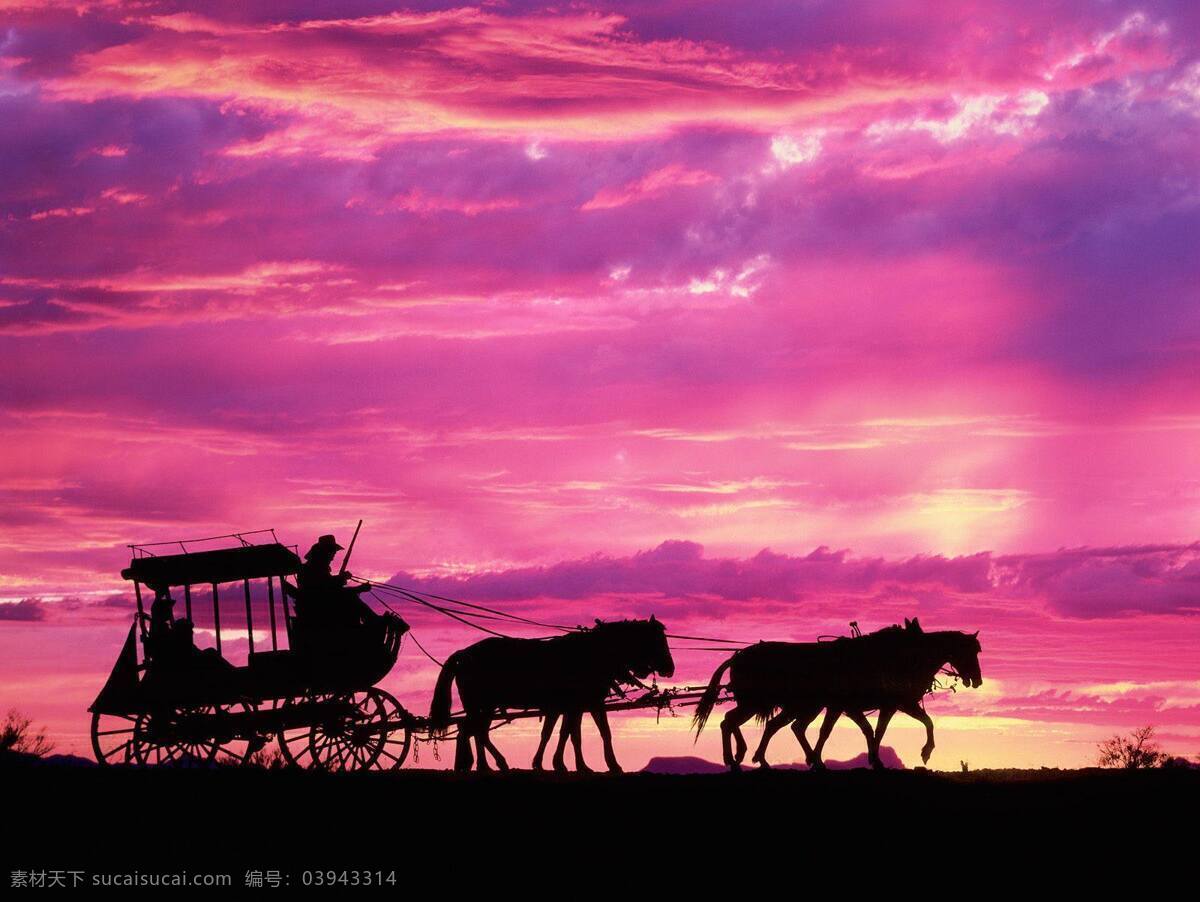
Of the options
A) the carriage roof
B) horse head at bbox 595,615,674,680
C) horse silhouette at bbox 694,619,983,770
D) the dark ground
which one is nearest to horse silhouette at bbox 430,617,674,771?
horse head at bbox 595,615,674,680

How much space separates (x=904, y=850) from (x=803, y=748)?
37.3 feet

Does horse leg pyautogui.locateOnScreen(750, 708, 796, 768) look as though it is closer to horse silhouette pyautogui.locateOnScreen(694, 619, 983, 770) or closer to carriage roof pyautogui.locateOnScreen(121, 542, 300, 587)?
horse silhouette pyautogui.locateOnScreen(694, 619, 983, 770)

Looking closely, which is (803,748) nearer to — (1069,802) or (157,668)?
(1069,802)

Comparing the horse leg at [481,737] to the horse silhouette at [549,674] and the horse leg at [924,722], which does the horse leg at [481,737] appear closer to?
the horse silhouette at [549,674]

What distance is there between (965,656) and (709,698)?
4.50 metres

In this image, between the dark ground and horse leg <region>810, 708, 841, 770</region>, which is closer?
the dark ground

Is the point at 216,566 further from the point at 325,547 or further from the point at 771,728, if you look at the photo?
the point at 771,728

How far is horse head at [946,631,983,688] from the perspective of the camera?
26.2 meters

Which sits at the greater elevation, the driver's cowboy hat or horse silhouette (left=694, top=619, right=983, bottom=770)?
the driver's cowboy hat

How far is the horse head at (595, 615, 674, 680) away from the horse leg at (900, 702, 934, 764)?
4093 mm

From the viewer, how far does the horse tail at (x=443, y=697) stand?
26312mm

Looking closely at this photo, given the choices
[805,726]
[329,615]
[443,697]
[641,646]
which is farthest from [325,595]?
[805,726]

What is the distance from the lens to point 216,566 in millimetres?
24312

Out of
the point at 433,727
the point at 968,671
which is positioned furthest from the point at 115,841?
the point at 968,671
